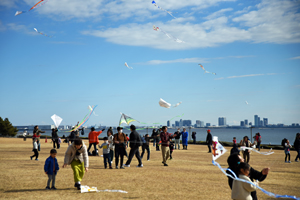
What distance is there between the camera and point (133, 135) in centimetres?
1410

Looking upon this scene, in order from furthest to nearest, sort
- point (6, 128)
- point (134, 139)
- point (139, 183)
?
1. point (6, 128)
2. point (134, 139)
3. point (139, 183)

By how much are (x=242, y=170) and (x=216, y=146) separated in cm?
82

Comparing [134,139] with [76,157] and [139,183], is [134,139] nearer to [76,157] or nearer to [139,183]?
[139,183]

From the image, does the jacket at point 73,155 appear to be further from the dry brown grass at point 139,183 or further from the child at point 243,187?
the child at point 243,187

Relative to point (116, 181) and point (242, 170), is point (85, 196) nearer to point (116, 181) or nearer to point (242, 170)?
point (116, 181)

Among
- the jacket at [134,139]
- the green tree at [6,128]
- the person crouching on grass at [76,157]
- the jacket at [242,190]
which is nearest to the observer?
the jacket at [242,190]

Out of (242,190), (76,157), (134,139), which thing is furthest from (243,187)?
(134,139)

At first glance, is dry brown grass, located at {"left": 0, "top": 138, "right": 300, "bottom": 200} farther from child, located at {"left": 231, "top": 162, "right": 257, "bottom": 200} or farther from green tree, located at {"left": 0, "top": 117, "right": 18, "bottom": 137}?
green tree, located at {"left": 0, "top": 117, "right": 18, "bottom": 137}

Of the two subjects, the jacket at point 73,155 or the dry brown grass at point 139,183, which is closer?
the dry brown grass at point 139,183

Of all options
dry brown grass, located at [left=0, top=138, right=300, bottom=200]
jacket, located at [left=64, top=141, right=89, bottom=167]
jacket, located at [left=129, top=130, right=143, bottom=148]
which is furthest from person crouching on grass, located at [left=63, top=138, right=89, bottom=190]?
jacket, located at [left=129, top=130, right=143, bottom=148]

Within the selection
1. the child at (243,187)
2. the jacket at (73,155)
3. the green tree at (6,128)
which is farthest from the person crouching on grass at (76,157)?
the green tree at (6,128)

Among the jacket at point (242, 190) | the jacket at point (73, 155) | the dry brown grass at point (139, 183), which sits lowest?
the dry brown grass at point (139, 183)

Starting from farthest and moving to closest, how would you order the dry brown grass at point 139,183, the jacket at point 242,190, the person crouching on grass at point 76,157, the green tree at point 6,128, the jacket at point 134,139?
the green tree at point 6,128
the jacket at point 134,139
the person crouching on grass at point 76,157
the dry brown grass at point 139,183
the jacket at point 242,190

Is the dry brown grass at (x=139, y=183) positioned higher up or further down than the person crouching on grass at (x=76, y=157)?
further down
